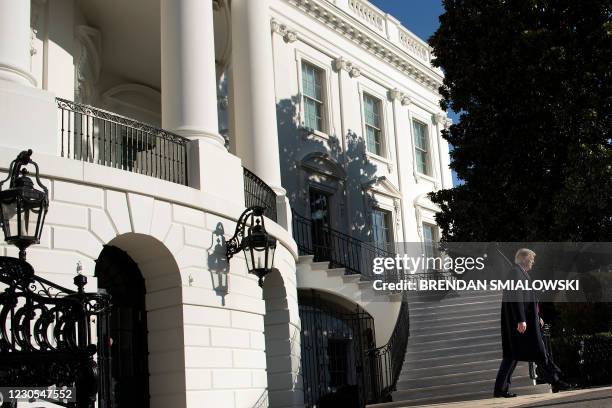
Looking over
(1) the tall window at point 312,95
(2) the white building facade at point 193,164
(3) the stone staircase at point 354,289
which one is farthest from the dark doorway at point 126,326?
(1) the tall window at point 312,95

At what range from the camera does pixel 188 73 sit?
1377cm

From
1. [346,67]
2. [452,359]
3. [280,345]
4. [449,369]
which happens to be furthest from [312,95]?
[280,345]

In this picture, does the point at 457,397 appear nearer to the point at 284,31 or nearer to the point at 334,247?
the point at 334,247

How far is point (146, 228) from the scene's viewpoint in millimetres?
12094

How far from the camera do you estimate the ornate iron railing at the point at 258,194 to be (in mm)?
15359

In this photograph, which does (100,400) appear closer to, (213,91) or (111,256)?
(111,256)

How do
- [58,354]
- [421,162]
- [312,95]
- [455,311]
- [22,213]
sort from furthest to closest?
[421,162], [312,95], [455,311], [22,213], [58,354]

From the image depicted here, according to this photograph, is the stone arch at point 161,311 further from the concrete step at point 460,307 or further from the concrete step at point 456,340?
the concrete step at point 460,307

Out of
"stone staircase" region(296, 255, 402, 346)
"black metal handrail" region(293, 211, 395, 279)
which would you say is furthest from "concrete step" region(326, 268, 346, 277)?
"black metal handrail" region(293, 211, 395, 279)

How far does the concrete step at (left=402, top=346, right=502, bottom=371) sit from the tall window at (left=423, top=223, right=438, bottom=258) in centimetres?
1108

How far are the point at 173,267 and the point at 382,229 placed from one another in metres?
15.7

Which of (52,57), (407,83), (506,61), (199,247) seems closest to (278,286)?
(199,247)

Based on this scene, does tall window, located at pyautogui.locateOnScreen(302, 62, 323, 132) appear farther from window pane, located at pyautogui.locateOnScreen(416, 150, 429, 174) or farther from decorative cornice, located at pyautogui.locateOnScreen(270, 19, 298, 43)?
window pane, located at pyautogui.locateOnScreen(416, 150, 429, 174)

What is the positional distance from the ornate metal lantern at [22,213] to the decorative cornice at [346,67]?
60.0ft
